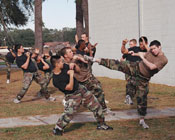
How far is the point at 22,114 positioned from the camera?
1015cm

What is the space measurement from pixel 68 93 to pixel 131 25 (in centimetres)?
1197

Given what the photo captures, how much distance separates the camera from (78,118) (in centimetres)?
924

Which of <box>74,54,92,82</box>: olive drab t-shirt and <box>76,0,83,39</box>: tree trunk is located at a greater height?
<box>76,0,83,39</box>: tree trunk

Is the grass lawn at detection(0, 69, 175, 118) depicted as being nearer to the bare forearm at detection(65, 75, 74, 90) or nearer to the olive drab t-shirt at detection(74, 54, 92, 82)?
the olive drab t-shirt at detection(74, 54, 92, 82)

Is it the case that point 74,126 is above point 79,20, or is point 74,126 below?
below

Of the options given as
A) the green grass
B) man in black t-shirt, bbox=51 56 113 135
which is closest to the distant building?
the green grass

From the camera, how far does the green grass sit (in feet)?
24.2

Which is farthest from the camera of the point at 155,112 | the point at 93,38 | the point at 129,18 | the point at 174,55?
the point at 93,38

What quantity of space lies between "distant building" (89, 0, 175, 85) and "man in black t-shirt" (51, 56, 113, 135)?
899cm

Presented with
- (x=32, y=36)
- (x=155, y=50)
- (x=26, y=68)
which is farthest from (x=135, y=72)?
(x=32, y=36)

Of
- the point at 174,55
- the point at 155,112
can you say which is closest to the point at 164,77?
the point at 174,55

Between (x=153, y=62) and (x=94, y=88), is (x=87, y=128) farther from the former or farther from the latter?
(x=153, y=62)

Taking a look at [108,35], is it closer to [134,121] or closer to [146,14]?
[146,14]

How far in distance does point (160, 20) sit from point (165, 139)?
33.7ft
